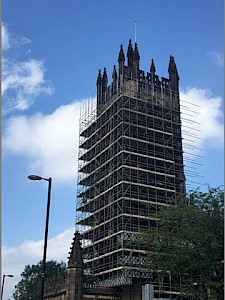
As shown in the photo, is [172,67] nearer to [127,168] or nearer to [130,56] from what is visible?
[130,56]

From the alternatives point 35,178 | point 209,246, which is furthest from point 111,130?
point 35,178

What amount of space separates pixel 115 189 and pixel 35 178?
42.1 metres

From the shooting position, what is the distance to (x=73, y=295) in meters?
46.9

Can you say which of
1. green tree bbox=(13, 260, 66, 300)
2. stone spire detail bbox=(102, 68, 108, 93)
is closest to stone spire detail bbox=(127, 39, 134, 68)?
stone spire detail bbox=(102, 68, 108, 93)

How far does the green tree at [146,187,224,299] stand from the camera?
103ft

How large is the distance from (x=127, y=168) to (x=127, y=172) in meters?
0.73

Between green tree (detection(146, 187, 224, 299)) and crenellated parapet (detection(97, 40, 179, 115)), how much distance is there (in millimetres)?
36777

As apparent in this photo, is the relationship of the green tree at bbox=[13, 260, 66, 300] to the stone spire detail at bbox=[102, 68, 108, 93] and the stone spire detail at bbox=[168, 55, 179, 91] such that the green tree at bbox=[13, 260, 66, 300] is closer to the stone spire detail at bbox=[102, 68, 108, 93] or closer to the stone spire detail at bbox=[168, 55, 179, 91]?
the stone spire detail at bbox=[102, 68, 108, 93]

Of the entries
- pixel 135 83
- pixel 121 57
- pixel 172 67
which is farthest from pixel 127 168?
pixel 172 67

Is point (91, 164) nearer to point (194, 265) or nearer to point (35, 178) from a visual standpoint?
point (194, 265)

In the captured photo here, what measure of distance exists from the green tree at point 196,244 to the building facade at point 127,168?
18854 mm

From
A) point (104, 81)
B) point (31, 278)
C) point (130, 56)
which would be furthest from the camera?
point (31, 278)

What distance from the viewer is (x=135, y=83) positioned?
72688 millimetres

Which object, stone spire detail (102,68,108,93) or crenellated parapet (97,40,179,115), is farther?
stone spire detail (102,68,108,93)
